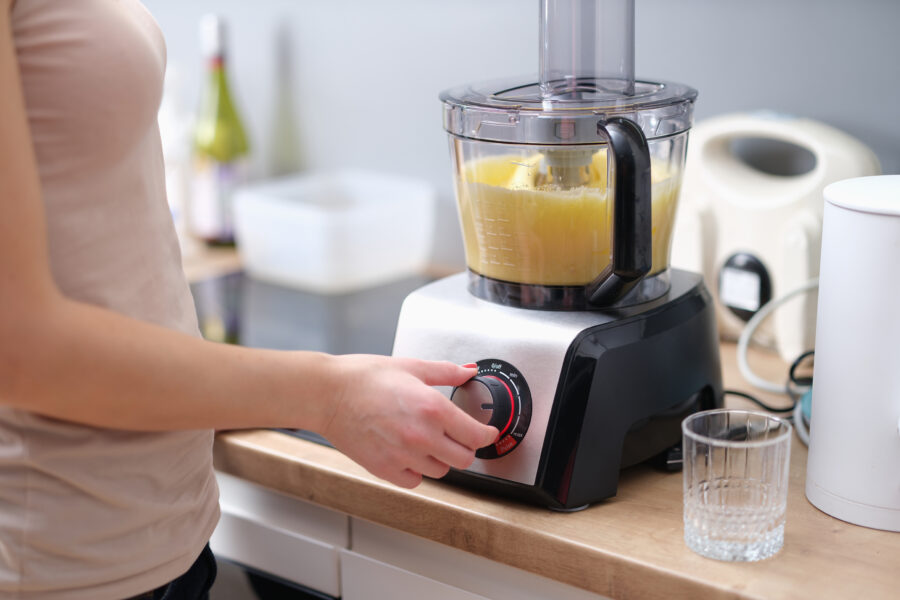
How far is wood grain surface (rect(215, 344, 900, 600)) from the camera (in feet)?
2.02

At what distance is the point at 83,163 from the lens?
0.54 metres

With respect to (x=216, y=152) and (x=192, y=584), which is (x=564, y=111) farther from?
(x=216, y=152)

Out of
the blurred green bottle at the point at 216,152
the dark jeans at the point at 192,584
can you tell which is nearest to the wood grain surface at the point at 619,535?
the dark jeans at the point at 192,584

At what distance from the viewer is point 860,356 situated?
2.15 feet

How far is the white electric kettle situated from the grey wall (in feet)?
0.19

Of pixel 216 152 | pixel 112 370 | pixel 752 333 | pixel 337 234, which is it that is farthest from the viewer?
pixel 216 152

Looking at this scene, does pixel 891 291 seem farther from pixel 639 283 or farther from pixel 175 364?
pixel 175 364

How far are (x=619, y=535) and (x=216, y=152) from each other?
3.48 feet

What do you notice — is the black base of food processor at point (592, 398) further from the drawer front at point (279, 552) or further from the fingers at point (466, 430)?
the drawer front at point (279, 552)

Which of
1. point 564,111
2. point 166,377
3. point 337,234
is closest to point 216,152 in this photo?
point 337,234

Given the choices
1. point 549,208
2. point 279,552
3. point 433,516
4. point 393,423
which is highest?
point 549,208

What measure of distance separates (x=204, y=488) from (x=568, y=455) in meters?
0.25

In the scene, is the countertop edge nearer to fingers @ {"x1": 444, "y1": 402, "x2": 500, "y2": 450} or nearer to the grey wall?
fingers @ {"x1": 444, "y1": 402, "x2": 500, "y2": 450}

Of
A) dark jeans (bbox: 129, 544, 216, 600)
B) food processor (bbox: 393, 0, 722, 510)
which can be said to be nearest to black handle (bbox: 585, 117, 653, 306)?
→ food processor (bbox: 393, 0, 722, 510)
